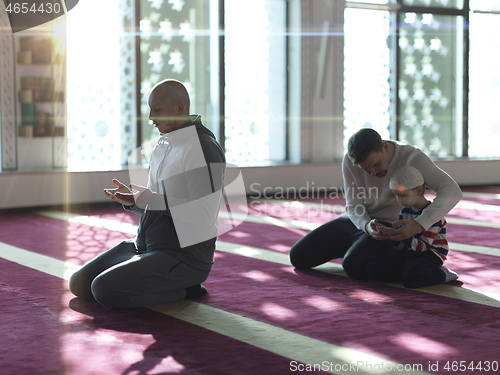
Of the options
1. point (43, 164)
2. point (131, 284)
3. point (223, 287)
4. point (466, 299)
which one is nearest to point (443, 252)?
point (466, 299)

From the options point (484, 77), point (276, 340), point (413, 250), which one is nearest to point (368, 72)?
point (484, 77)

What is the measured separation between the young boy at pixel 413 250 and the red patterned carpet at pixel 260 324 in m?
0.07

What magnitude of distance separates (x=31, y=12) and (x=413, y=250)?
5.20 meters

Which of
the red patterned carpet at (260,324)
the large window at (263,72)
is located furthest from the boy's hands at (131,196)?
the large window at (263,72)

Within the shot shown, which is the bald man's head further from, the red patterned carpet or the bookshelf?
the bookshelf

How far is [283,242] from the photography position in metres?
5.48

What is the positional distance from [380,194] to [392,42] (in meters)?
6.60

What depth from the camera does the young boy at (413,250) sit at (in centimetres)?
377

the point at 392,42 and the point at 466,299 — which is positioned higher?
the point at 392,42

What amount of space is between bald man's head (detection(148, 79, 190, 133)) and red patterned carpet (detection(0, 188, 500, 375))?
833 millimetres

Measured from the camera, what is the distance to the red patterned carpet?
2.63m

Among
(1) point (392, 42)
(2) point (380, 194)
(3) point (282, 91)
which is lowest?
(2) point (380, 194)

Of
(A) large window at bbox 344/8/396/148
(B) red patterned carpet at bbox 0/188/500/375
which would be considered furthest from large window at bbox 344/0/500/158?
(B) red patterned carpet at bbox 0/188/500/375

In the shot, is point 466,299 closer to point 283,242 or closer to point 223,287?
point 223,287
